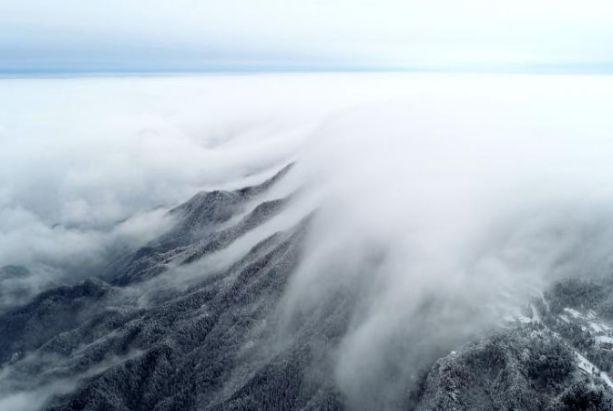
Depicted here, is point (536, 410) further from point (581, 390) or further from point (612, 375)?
point (612, 375)

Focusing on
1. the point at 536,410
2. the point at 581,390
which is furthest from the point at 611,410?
the point at 536,410

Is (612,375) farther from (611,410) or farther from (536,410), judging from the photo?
(536,410)

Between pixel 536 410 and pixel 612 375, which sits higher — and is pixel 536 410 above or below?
below

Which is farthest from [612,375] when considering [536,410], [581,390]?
[536,410]

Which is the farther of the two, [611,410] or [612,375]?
[612,375]

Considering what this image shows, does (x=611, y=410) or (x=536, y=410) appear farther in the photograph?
(x=536, y=410)
